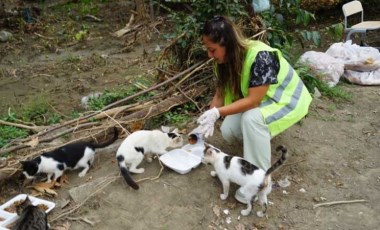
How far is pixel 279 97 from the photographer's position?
3.32 m

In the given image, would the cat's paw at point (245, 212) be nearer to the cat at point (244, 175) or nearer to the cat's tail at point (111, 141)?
the cat at point (244, 175)

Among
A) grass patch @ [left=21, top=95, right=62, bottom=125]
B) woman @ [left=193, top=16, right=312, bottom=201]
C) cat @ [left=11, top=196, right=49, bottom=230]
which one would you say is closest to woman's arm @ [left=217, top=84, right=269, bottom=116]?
woman @ [left=193, top=16, right=312, bottom=201]

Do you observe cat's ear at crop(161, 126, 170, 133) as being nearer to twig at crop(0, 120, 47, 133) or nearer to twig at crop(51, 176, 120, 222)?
twig at crop(51, 176, 120, 222)

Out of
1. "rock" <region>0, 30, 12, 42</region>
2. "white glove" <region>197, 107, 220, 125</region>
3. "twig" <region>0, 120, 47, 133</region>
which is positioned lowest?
"twig" <region>0, 120, 47, 133</region>

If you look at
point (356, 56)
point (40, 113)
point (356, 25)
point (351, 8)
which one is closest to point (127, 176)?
point (40, 113)

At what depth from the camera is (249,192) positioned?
9.79 ft

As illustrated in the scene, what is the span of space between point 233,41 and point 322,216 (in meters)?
→ 1.51

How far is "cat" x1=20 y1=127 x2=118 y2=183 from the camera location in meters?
3.45

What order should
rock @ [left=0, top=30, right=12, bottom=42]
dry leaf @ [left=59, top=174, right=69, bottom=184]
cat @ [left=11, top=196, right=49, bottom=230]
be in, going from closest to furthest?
cat @ [left=11, top=196, right=49, bottom=230] → dry leaf @ [left=59, top=174, right=69, bottom=184] → rock @ [left=0, top=30, right=12, bottom=42]

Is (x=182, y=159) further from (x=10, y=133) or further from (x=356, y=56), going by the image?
(x=356, y=56)

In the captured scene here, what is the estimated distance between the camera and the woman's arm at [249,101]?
313 cm

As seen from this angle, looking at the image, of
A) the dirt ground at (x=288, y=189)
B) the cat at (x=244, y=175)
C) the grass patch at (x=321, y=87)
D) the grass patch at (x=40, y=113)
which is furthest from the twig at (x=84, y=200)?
the grass patch at (x=321, y=87)

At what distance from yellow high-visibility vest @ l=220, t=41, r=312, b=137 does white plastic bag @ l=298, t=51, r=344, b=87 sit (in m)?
2.34

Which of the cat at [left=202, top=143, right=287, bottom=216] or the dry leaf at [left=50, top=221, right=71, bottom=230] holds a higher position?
the cat at [left=202, top=143, right=287, bottom=216]
